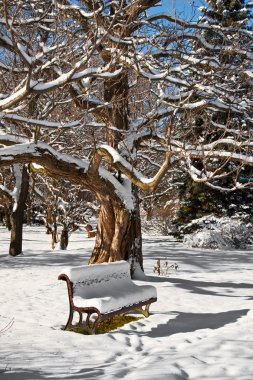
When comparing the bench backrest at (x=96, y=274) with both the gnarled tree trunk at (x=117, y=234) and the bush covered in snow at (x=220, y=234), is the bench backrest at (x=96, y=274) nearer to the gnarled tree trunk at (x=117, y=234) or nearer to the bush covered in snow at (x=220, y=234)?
the gnarled tree trunk at (x=117, y=234)

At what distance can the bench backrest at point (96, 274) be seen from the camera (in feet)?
23.9

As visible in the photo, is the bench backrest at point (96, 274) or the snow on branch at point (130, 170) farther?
the snow on branch at point (130, 170)

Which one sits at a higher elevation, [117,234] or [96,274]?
[117,234]

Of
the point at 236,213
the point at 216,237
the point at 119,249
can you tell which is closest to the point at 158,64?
the point at 119,249

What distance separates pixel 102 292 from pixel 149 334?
1116mm

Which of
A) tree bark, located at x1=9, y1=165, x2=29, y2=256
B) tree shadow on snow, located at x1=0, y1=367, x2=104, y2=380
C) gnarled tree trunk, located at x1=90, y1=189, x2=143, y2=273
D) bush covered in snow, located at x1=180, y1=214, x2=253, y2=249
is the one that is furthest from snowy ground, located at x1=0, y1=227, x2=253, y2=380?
bush covered in snow, located at x1=180, y1=214, x2=253, y2=249

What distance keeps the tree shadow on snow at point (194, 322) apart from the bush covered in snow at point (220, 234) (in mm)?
11943

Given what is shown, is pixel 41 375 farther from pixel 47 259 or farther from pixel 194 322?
pixel 47 259

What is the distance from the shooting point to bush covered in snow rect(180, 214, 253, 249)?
20.4 meters

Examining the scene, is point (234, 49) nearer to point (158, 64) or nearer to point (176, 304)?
point (158, 64)

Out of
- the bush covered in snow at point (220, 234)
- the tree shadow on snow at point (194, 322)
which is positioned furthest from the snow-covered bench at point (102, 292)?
the bush covered in snow at point (220, 234)

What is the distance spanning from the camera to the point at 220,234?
2064 centimetres

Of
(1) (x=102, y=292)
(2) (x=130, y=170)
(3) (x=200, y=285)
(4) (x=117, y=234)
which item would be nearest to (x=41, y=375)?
(1) (x=102, y=292)

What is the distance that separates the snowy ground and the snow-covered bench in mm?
336
